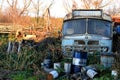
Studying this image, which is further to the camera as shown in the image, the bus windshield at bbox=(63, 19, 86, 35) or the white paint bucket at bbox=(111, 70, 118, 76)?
the bus windshield at bbox=(63, 19, 86, 35)

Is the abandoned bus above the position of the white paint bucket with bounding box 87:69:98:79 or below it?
above

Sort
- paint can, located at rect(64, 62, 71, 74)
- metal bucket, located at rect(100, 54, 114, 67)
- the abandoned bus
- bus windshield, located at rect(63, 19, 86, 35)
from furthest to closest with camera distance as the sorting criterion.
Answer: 1. bus windshield, located at rect(63, 19, 86, 35)
2. the abandoned bus
3. paint can, located at rect(64, 62, 71, 74)
4. metal bucket, located at rect(100, 54, 114, 67)

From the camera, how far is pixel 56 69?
10.8 metres

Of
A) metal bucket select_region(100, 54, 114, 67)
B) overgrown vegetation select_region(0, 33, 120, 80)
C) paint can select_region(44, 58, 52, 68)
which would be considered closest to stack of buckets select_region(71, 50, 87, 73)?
overgrown vegetation select_region(0, 33, 120, 80)

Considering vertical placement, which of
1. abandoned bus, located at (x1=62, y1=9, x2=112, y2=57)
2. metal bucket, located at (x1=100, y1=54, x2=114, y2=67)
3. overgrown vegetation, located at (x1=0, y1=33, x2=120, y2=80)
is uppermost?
abandoned bus, located at (x1=62, y1=9, x2=112, y2=57)

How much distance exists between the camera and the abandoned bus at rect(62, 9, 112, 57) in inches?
503

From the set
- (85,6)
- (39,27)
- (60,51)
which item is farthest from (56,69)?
(85,6)

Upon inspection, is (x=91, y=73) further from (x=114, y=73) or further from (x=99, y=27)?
(x=99, y=27)

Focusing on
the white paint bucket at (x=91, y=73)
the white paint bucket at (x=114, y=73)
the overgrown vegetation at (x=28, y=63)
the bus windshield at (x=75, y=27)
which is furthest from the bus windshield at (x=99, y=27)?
the white paint bucket at (x=114, y=73)

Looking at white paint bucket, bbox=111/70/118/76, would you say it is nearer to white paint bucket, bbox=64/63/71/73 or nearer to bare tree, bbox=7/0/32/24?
white paint bucket, bbox=64/63/71/73

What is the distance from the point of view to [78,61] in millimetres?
10680

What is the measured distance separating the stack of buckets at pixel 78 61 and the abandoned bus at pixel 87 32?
1.71 metres

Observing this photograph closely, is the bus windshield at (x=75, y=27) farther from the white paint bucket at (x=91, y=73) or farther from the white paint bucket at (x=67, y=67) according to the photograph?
the white paint bucket at (x=91, y=73)

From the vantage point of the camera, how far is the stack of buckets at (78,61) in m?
10.6
